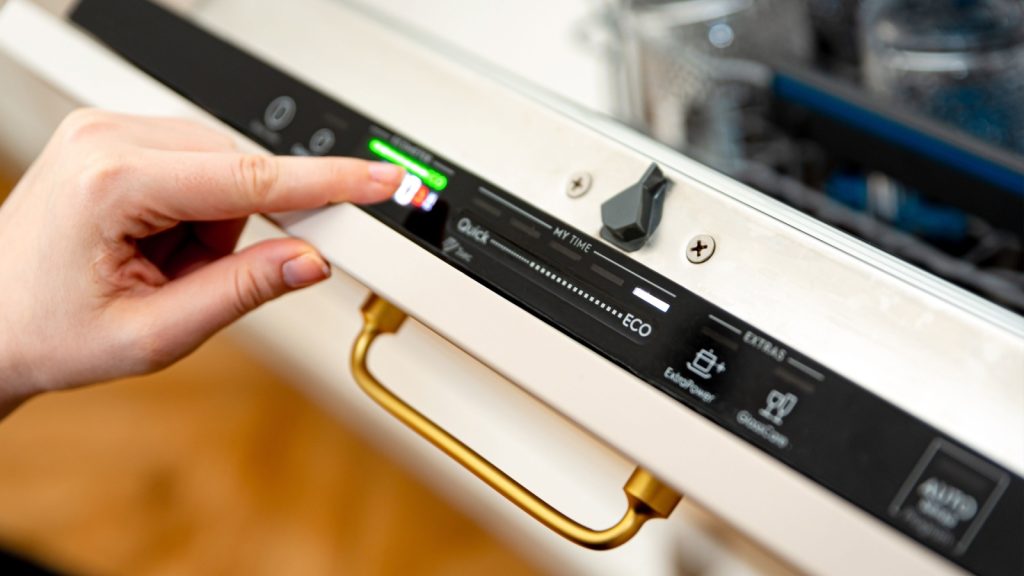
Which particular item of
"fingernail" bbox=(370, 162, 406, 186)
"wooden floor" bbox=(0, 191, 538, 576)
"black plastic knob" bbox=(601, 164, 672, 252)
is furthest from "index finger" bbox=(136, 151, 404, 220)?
"wooden floor" bbox=(0, 191, 538, 576)

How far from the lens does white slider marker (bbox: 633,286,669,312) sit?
39 cm

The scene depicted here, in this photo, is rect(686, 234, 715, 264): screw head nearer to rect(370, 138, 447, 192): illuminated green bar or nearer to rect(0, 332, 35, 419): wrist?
rect(370, 138, 447, 192): illuminated green bar

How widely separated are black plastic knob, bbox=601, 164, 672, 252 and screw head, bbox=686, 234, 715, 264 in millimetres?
20

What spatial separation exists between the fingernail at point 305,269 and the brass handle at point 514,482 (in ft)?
0.10

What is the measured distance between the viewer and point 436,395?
72cm

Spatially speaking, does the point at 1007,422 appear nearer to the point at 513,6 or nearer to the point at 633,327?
the point at 633,327

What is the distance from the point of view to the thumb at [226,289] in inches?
19.3

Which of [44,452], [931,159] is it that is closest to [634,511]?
[931,159]

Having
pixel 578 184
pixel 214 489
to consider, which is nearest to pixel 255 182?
pixel 578 184

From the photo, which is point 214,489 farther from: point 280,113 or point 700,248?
point 700,248

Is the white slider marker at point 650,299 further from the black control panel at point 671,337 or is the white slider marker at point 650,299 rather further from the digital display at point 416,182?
the digital display at point 416,182

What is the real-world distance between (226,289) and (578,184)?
23cm

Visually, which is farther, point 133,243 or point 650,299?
point 133,243

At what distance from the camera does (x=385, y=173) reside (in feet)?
1.53
